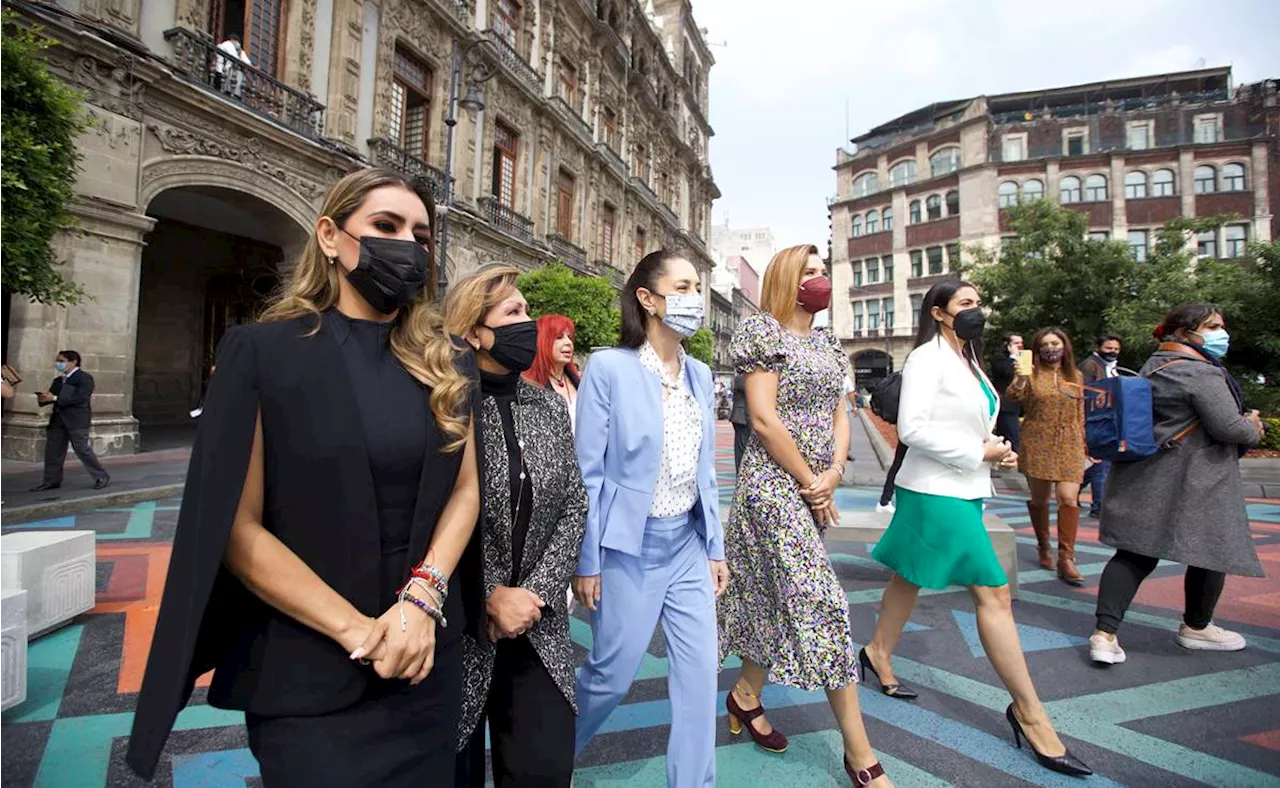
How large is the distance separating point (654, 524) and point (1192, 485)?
10.1 feet

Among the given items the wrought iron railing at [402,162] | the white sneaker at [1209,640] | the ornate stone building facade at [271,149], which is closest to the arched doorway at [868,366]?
the ornate stone building facade at [271,149]

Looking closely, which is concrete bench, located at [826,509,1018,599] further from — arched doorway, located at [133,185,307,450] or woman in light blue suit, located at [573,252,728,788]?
arched doorway, located at [133,185,307,450]

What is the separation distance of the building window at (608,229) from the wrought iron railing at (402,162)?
1071cm

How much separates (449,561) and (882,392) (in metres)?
2.56

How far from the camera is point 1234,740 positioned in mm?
2594

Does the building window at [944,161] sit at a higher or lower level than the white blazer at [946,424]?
higher

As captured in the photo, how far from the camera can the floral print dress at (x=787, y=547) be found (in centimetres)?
226

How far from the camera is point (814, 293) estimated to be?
8.59 feet

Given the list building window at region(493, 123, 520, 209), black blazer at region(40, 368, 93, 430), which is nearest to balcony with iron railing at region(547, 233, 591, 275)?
building window at region(493, 123, 520, 209)

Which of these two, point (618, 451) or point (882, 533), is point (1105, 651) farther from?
point (618, 451)

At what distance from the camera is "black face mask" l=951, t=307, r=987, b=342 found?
2777mm

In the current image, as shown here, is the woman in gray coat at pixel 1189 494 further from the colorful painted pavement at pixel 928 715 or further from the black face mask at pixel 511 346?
the black face mask at pixel 511 346

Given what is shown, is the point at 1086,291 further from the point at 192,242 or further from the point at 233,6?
the point at 192,242

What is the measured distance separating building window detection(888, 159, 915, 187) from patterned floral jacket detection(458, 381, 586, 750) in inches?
1841
